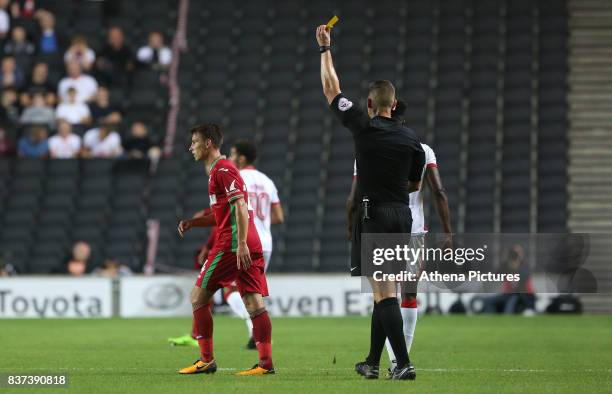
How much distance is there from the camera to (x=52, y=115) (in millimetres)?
23922

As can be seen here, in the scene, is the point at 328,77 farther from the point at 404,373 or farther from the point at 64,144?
the point at 64,144

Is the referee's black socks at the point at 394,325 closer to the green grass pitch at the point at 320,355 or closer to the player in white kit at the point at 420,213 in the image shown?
the green grass pitch at the point at 320,355

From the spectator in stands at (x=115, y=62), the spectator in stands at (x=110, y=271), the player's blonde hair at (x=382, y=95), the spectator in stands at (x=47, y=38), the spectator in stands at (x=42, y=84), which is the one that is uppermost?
the spectator in stands at (x=47, y=38)

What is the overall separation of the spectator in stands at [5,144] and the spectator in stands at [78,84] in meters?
1.26

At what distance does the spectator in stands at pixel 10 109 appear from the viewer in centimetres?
2389

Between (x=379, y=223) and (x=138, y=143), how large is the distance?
1512 cm

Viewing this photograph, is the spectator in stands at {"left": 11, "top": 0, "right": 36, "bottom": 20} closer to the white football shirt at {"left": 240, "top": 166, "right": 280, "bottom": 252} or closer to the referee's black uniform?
the white football shirt at {"left": 240, "top": 166, "right": 280, "bottom": 252}

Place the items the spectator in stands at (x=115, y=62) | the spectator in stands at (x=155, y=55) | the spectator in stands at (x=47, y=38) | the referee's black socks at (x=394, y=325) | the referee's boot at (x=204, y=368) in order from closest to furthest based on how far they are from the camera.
A: the referee's black socks at (x=394, y=325)
the referee's boot at (x=204, y=368)
the spectator in stands at (x=115, y=62)
the spectator in stands at (x=155, y=55)
the spectator in stands at (x=47, y=38)

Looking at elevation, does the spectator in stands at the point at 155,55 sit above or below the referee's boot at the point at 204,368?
above

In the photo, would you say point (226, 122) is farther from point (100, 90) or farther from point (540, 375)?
point (540, 375)

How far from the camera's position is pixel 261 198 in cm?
1260

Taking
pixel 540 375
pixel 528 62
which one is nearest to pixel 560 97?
pixel 528 62

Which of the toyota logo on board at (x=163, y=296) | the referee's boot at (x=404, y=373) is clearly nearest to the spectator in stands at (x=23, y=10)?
the toyota logo on board at (x=163, y=296)

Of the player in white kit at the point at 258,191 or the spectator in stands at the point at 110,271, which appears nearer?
the player in white kit at the point at 258,191
